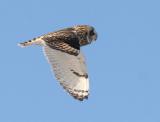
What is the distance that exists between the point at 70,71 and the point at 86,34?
232 cm

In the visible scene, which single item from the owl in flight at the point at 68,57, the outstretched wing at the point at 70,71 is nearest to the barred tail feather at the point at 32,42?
the owl in flight at the point at 68,57

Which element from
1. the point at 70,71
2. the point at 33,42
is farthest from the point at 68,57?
the point at 33,42

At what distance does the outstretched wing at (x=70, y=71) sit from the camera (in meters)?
23.7

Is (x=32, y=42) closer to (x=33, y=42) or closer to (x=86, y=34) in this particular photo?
(x=33, y=42)

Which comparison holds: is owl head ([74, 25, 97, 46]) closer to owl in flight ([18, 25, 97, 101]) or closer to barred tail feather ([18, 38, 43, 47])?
owl in flight ([18, 25, 97, 101])

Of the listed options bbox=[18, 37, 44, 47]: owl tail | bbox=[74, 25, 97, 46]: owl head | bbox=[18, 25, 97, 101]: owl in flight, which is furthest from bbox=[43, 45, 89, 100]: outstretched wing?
bbox=[74, 25, 97, 46]: owl head

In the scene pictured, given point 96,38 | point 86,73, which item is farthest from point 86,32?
point 86,73

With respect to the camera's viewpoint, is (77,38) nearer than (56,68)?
No

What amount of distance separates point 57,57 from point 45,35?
1.25 meters

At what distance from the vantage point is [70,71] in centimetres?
2462

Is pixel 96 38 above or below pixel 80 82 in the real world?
above

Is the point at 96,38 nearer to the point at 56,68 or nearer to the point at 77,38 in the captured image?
the point at 77,38

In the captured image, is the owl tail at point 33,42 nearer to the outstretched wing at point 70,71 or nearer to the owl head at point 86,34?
the outstretched wing at point 70,71

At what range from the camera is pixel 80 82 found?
2452cm
